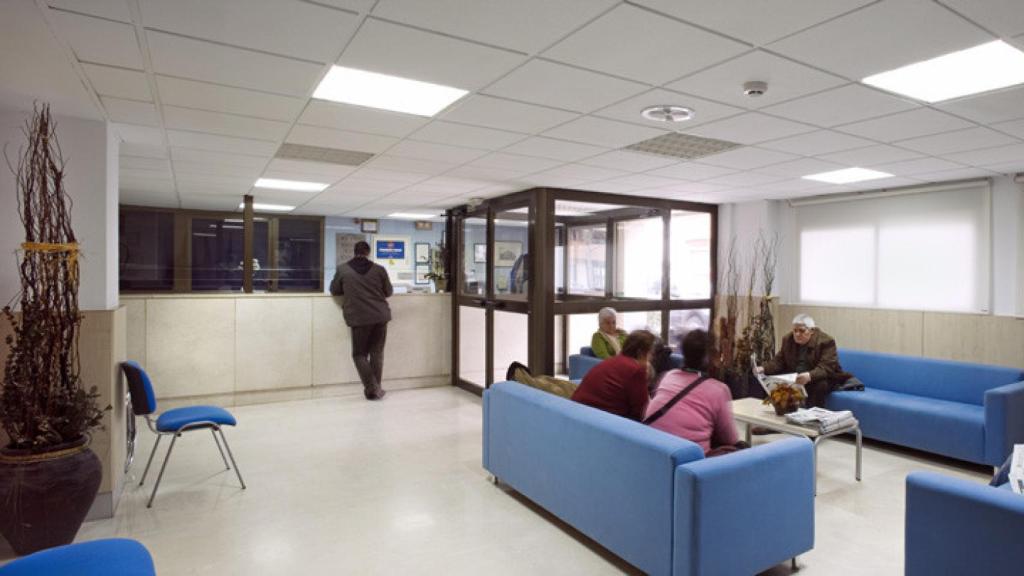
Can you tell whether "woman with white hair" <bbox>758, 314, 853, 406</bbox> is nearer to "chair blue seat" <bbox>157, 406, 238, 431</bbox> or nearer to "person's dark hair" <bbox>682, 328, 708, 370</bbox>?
"person's dark hair" <bbox>682, 328, 708, 370</bbox>

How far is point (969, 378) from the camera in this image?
4.91 metres

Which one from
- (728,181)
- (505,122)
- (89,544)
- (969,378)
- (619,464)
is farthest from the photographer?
(728,181)

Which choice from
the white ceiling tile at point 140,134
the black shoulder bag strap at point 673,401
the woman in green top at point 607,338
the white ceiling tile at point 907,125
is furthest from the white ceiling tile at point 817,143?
the white ceiling tile at point 140,134

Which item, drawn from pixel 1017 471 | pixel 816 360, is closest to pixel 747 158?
pixel 816 360

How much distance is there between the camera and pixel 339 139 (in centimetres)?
411

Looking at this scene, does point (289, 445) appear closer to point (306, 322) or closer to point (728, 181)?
point (306, 322)

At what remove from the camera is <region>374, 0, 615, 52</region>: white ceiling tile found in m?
2.09

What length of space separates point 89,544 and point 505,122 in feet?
9.51

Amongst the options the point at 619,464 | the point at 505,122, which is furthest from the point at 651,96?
the point at 619,464

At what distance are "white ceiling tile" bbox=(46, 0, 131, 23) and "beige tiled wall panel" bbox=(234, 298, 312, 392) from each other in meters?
4.47

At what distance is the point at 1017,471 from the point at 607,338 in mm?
3517

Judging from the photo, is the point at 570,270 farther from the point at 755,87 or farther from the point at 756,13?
the point at 756,13

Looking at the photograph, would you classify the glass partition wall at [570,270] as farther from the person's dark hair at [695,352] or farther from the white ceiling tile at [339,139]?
the person's dark hair at [695,352]

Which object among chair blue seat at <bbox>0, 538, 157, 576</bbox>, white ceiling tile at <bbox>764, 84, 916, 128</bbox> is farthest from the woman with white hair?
chair blue seat at <bbox>0, 538, 157, 576</bbox>
